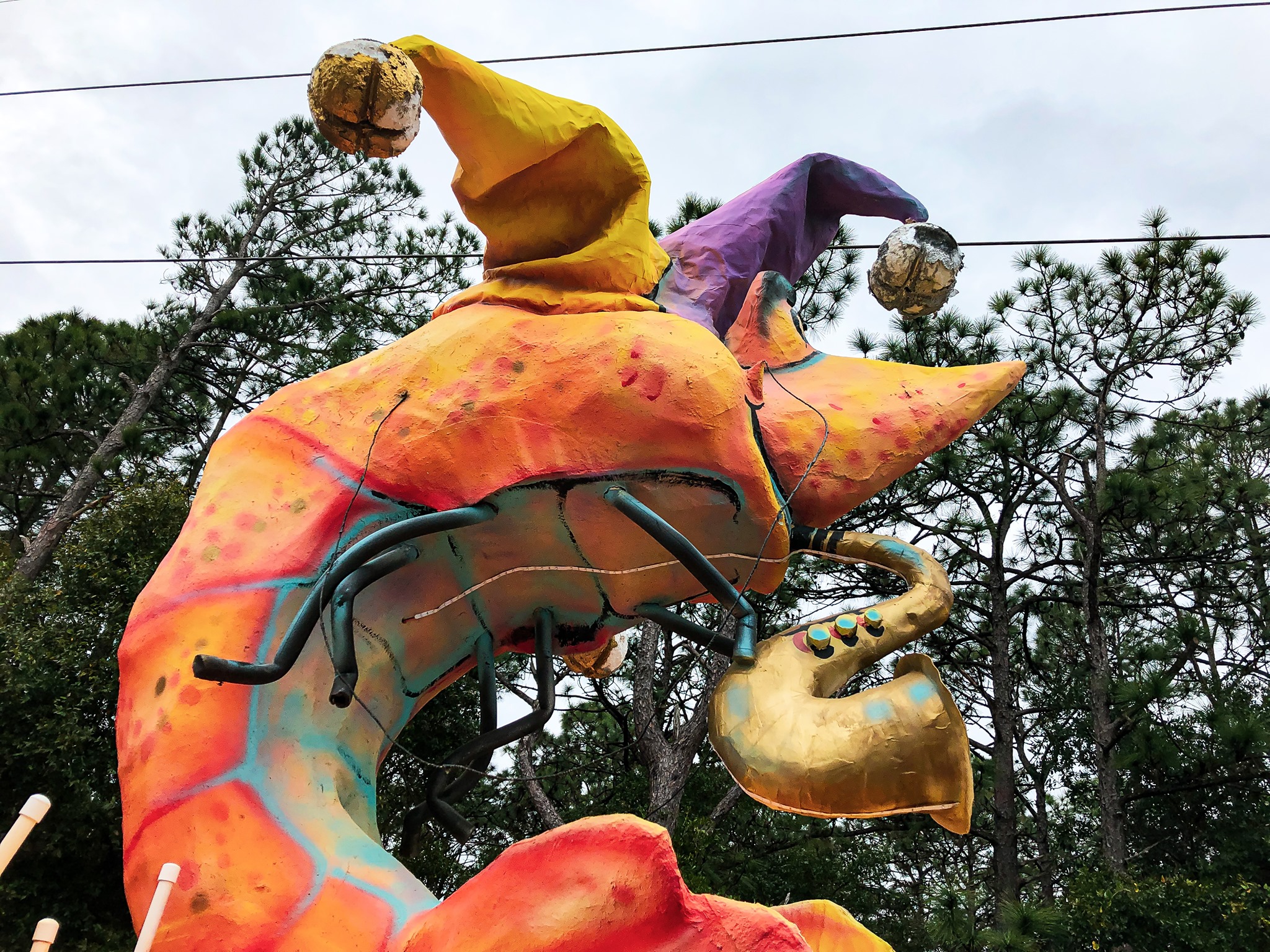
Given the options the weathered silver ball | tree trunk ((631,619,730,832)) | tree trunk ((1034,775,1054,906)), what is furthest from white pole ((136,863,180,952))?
tree trunk ((1034,775,1054,906))

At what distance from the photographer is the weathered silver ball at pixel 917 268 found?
3824 mm

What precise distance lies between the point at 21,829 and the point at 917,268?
9.76 feet

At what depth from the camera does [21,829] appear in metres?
2.05

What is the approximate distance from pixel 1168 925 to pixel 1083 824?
4505 millimetres

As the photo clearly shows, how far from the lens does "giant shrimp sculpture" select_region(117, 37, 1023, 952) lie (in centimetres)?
266

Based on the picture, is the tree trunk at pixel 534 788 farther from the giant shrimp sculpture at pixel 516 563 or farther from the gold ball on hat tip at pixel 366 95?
the gold ball on hat tip at pixel 366 95

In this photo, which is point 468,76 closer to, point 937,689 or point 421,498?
point 421,498

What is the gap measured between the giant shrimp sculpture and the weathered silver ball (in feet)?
0.76

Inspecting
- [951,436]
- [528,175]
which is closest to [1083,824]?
[951,436]

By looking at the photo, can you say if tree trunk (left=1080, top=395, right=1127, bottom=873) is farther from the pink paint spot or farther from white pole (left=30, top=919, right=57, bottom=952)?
white pole (left=30, top=919, right=57, bottom=952)

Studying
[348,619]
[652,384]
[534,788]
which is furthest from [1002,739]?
[348,619]

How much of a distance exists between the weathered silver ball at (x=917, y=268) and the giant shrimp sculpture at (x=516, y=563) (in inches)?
9.1

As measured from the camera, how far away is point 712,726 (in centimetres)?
314

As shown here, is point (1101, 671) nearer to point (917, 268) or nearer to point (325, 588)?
point (917, 268)
